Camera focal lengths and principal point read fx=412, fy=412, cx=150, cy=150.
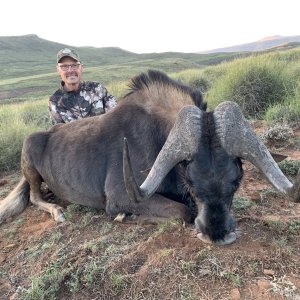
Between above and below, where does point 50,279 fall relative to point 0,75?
above

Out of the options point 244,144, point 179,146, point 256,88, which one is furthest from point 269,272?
point 256,88

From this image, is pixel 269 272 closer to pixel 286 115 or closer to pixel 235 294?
pixel 235 294

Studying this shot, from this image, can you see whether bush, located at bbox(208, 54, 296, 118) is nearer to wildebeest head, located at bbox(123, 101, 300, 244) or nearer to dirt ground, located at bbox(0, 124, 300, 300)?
dirt ground, located at bbox(0, 124, 300, 300)

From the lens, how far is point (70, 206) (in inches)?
210

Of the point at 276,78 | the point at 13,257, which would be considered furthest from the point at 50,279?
the point at 276,78

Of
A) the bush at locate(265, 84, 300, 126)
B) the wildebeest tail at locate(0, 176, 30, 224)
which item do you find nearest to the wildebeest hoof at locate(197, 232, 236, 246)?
the wildebeest tail at locate(0, 176, 30, 224)

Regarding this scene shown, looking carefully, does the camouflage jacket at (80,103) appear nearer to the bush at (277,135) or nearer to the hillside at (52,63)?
the bush at (277,135)

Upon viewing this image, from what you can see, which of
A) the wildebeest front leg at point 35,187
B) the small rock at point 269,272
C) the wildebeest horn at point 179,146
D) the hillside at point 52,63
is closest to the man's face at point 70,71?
the wildebeest front leg at point 35,187

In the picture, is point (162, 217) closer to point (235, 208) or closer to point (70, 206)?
point (235, 208)

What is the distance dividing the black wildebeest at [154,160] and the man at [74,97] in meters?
1.28

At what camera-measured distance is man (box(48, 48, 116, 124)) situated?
23.3 ft

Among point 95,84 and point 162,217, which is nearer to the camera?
point 162,217

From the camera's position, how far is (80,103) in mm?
7160

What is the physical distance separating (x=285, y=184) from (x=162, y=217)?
1483 millimetres
